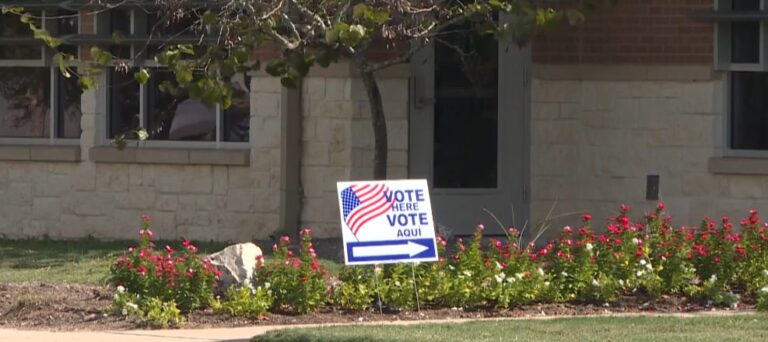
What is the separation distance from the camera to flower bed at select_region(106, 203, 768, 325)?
995cm

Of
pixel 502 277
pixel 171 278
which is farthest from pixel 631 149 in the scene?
pixel 171 278

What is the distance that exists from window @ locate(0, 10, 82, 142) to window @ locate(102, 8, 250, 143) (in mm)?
498

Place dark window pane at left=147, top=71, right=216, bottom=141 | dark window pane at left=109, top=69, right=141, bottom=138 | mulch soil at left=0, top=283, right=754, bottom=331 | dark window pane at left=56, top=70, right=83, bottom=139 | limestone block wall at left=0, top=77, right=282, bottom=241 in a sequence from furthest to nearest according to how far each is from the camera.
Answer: dark window pane at left=56, top=70, right=83, bottom=139, dark window pane at left=109, top=69, right=141, bottom=138, dark window pane at left=147, top=71, right=216, bottom=141, limestone block wall at left=0, top=77, right=282, bottom=241, mulch soil at left=0, top=283, right=754, bottom=331

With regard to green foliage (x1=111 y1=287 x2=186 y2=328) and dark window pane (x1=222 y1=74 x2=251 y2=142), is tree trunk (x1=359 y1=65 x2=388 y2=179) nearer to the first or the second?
dark window pane (x1=222 y1=74 x2=251 y2=142)

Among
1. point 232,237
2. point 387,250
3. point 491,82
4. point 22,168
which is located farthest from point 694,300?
point 22,168

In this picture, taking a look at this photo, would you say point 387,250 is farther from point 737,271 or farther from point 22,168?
point 22,168

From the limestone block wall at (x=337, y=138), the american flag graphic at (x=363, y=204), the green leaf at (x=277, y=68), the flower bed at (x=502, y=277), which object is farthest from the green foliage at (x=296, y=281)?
the limestone block wall at (x=337, y=138)

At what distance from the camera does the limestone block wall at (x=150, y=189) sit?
14.7 meters

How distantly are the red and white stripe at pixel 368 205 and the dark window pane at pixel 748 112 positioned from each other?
214 inches

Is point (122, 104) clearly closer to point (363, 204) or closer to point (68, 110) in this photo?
point (68, 110)

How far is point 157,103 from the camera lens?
15.4 m

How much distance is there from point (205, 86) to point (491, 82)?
544cm

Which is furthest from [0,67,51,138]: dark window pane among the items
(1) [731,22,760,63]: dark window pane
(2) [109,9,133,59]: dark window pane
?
(1) [731,22,760,63]: dark window pane

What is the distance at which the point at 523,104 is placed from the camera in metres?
14.5
